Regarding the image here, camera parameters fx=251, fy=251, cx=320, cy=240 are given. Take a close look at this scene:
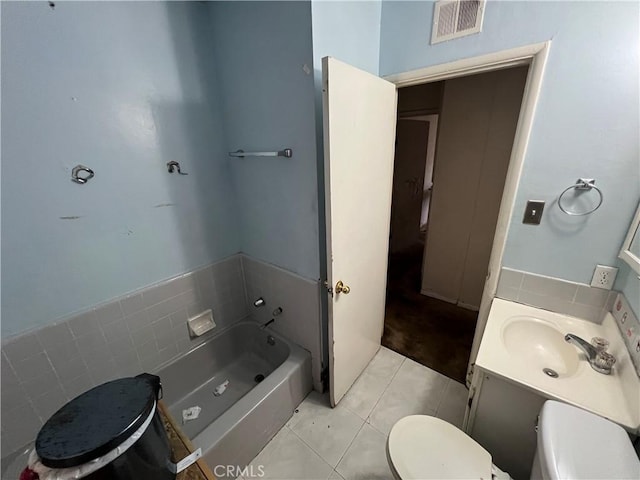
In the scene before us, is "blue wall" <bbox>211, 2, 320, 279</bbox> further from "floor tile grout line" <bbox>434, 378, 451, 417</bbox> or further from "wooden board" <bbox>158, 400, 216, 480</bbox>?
"floor tile grout line" <bbox>434, 378, 451, 417</bbox>

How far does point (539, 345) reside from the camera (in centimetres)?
126

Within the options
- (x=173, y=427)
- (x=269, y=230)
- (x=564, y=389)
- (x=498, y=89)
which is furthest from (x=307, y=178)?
(x=498, y=89)

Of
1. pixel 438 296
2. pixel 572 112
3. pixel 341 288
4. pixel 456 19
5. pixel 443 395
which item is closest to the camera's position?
pixel 572 112

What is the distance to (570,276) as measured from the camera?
4.05 feet

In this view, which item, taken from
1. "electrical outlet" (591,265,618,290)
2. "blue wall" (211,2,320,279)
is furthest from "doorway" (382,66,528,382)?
"blue wall" (211,2,320,279)

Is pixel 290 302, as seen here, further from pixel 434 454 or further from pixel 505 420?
pixel 505 420

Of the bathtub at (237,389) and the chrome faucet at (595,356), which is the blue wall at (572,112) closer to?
the chrome faucet at (595,356)

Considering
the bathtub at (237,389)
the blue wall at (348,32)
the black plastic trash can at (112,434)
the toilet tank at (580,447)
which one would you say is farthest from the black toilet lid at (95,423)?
the blue wall at (348,32)

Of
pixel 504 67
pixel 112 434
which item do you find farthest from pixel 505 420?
pixel 504 67

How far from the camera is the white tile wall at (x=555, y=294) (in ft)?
3.93

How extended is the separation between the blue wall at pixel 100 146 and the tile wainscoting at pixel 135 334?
0.10 meters

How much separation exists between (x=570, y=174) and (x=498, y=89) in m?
1.13

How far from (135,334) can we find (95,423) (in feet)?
2.92

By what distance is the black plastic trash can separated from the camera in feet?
1.82
